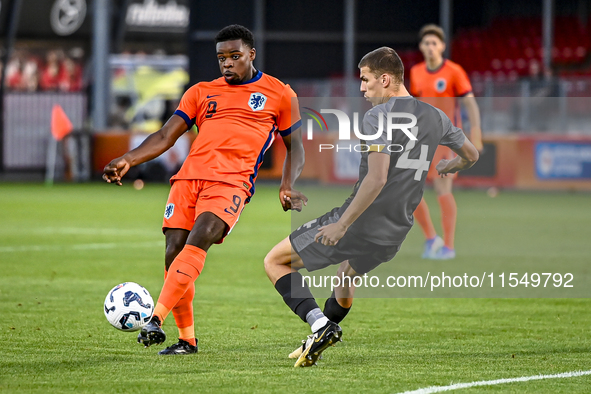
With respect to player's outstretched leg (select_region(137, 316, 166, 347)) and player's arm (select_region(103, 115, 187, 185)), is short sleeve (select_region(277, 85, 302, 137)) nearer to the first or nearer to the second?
player's arm (select_region(103, 115, 187, 185))

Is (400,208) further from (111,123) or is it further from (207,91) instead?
(111,123)

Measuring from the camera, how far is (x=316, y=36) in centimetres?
2931

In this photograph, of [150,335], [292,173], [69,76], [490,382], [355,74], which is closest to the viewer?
[490,382]

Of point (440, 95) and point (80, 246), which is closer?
point (440, 95)

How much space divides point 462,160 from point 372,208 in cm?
81

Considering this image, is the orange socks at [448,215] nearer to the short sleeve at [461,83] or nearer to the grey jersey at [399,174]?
the short sleeve at [461,83]

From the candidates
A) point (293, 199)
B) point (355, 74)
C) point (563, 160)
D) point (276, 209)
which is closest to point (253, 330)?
point (293, 199)

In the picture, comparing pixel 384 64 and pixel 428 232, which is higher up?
pixel 384 64

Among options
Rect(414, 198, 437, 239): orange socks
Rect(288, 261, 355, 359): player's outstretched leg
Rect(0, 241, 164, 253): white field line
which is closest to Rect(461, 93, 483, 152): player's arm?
Rect(414, 198, 437, 239): orange socks

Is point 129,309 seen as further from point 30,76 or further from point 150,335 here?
point 30,76

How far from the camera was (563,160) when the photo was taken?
2209 cm

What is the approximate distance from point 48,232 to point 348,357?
29.4ft

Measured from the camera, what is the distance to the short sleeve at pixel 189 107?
600 centimetres

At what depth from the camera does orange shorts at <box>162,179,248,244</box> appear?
5.79 meters
